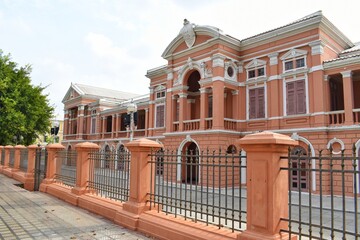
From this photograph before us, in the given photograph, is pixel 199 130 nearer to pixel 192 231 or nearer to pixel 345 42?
pixel 345 42

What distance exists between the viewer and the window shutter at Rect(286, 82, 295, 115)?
48.7 feet

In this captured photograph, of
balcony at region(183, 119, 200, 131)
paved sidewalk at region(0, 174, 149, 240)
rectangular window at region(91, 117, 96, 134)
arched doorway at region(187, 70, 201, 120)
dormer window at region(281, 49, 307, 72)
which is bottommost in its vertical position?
paved sidewalk at region(0, 174, 149, 240)

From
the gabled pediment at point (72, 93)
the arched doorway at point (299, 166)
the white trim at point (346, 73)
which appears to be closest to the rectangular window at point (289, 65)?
the white trim at point (346, 73)

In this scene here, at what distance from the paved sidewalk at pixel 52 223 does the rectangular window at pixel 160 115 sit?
13.4m

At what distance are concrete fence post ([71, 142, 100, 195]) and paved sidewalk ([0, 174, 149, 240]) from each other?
53 cm

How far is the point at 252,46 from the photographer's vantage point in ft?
54.3

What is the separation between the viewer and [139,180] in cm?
591

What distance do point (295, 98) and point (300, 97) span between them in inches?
9.7

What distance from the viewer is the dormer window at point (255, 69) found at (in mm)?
16141

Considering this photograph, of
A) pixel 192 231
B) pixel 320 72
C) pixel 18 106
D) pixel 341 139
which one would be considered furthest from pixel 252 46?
pixel 18 106

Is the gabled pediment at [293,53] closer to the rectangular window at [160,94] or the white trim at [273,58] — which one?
the white trim at [273,58]

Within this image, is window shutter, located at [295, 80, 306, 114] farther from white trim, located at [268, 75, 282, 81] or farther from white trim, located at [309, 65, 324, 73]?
white trim, located at [268, 75, 282, 81]

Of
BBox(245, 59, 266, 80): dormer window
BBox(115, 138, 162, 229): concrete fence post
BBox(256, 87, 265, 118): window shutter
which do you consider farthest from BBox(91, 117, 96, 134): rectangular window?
BBox(115, 138, 162, 229): concrete fence post

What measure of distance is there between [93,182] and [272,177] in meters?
5.66
